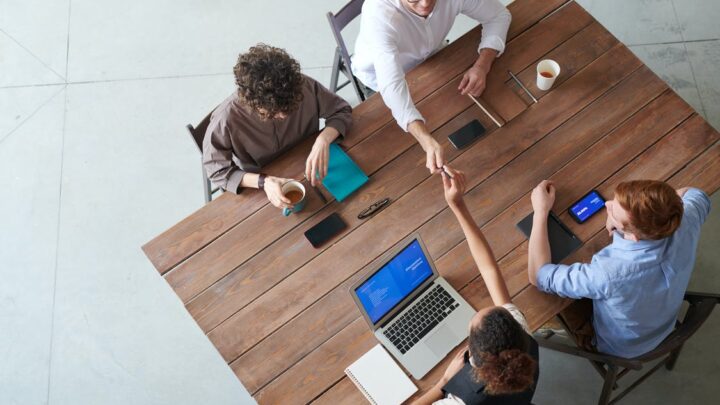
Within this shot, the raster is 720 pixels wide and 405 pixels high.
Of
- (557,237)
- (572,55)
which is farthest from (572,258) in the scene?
(572,55)

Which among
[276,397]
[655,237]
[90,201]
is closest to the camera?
[655,237]

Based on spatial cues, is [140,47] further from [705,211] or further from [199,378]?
[705,211]

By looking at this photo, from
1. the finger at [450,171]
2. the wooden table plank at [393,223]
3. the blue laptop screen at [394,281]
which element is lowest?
the blue laptop screen at [394,281]

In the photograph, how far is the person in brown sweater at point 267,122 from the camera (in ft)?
6.63

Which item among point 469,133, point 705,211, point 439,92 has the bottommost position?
point 705,211

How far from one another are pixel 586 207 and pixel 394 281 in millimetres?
784

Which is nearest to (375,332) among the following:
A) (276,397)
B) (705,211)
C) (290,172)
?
(276,397)

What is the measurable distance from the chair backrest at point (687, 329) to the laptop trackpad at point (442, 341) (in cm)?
64

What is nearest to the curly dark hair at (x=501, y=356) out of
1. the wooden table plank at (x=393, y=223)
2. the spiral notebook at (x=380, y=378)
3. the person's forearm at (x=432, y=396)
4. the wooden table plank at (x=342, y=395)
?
the person's forearm at (x=432, y=396)

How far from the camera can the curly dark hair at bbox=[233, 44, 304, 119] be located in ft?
6.57

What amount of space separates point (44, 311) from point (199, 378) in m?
0.92

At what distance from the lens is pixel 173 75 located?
140 inches

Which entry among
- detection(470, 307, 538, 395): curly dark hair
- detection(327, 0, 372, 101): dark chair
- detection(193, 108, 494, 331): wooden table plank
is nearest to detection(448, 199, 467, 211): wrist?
detection(193, 108, 494, 331): wooden table plank

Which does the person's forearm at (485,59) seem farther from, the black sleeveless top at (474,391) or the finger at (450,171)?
the black sleeveless top at (474,391)
